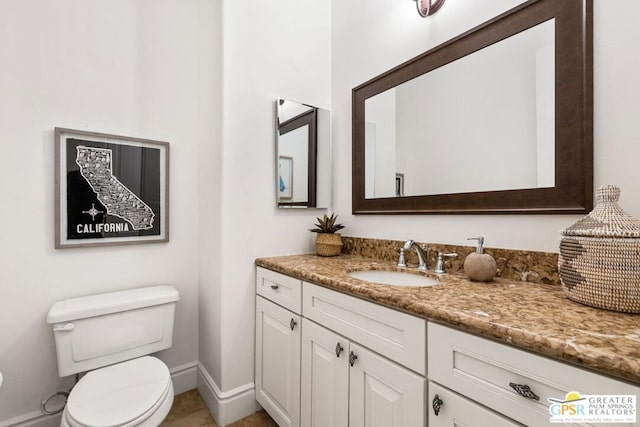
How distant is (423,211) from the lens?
1.48 meters

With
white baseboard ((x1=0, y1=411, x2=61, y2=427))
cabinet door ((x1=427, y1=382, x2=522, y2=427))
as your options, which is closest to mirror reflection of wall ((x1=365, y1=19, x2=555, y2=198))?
cabinet door ((x1=427, y1=382, x2=522, y2=427))

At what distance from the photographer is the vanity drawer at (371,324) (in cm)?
87

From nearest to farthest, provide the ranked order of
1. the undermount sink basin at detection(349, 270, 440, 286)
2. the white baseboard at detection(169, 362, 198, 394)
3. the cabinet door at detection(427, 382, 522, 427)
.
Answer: the cabinet door at detection(427, 382, 522, 427) → the undermount sink basin at detection(349, 270, 440, 286) → the white baseboard at detection(169, 362, 198, 394)

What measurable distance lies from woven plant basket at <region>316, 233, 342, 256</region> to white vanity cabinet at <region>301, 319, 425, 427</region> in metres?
0.51

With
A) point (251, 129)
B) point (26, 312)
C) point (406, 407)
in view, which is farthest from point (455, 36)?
point (26, 312)

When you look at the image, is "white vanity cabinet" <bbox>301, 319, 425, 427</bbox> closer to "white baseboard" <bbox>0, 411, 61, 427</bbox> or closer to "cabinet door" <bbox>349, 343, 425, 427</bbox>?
"cabinet door" <bbox>349, 343, 425, 427</bbox>

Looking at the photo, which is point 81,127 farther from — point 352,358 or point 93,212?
point 352,358

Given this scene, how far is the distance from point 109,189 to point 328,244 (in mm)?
1238

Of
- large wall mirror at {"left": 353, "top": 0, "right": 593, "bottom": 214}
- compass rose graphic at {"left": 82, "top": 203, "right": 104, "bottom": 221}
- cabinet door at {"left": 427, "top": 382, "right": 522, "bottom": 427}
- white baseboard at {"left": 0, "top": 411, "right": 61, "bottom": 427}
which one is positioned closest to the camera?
cabinet door at {"left": 427, "top": 382, "right": 522, "bottom": 427}

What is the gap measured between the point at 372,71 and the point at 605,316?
1.55 meters

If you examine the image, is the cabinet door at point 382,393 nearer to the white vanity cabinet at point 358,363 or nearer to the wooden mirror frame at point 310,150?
the white vanity cabinet at point 358,363

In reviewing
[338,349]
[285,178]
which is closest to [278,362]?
[338,349]

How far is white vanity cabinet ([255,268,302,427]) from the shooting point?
1.37 metres

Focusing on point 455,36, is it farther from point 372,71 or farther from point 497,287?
point 497,287
